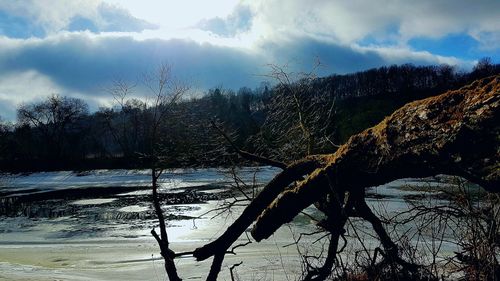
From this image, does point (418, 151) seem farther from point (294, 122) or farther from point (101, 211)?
point (101, 211)

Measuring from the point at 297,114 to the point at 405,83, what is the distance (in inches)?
3772

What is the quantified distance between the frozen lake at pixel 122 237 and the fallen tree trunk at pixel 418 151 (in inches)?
121

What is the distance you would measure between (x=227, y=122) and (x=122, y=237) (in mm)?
5656

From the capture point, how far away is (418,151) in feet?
12.8

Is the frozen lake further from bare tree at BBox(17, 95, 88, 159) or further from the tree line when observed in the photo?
bare tree at BBox(17, 95, 88, 159)

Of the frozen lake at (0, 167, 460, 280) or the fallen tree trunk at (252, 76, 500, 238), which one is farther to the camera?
the frozen lake at (0, 167, 460, 280)

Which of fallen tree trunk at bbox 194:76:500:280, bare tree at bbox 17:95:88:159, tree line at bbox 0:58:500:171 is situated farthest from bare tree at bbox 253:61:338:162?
bare tree at bbox 17:95:88:159

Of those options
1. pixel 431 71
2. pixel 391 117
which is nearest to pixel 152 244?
pixel 391 117

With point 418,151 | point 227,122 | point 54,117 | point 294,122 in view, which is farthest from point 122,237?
point 54,117

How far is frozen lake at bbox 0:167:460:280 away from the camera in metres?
12.1

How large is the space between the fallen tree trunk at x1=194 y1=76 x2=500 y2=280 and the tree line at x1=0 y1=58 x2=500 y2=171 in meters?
1.94

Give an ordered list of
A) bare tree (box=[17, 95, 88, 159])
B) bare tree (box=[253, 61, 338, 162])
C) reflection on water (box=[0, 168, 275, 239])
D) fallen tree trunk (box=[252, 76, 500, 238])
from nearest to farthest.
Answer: fallen tree trunk (box=[252, 76, 500, 238]), bare tree (box=[253, 61, 338, 162]), reflection on water (box=[0, 168, 275, 239]), bare tree (box=[17, 95, 88, 159])

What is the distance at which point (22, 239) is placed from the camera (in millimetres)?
18125

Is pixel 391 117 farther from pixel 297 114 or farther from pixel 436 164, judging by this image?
pixel 297 114
